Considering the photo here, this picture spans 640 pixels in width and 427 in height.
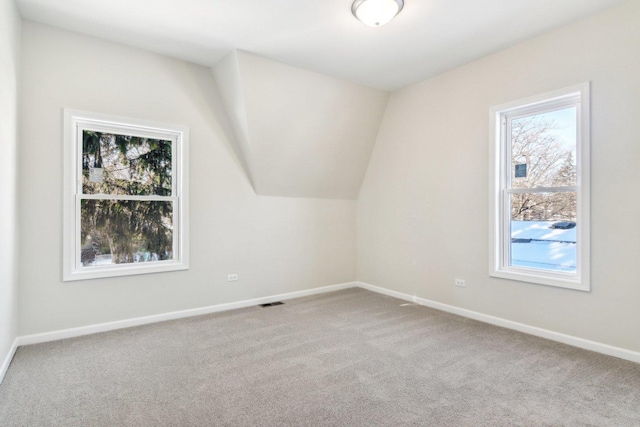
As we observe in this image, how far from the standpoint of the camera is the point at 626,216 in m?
2.68

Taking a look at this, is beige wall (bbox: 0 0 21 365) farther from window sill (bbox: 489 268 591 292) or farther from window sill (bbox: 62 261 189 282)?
window sill (bbox: 489 268 591 292)

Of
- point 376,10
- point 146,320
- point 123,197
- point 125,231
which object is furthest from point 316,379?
point 376,10

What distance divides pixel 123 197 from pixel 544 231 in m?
4.08

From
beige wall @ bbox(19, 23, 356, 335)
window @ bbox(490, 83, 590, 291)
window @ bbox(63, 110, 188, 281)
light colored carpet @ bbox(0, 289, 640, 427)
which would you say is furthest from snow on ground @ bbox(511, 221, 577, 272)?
window @ bbox(63, 110, 188, 281)

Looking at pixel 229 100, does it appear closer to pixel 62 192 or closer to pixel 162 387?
pixel 62 192

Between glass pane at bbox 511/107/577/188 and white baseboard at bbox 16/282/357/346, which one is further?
glass pane at bbox 511/107/577/188

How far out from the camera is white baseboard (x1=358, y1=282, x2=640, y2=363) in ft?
8.84

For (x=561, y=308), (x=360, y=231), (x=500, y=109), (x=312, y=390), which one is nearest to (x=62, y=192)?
(x=312, y=390)

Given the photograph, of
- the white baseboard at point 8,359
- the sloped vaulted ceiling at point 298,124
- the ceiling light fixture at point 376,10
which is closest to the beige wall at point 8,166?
the white baseboard at point 8,359

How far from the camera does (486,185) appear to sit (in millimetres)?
3574

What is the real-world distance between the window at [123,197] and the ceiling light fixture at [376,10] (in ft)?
7.04

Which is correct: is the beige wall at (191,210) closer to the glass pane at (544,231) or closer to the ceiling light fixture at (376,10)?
the ceiling light fixture at (376,10)

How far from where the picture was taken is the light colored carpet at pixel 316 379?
197cm

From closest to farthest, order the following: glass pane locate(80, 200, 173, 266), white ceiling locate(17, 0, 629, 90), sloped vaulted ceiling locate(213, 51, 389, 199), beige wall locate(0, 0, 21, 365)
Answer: beige wall locate(0, 0, 21, 365), white ceiling locate(17, 0, 629, 90), glass pane locate(80, 200, 173, 266), sloped vaulted ceiling locate(213, 51, 389, 199)
